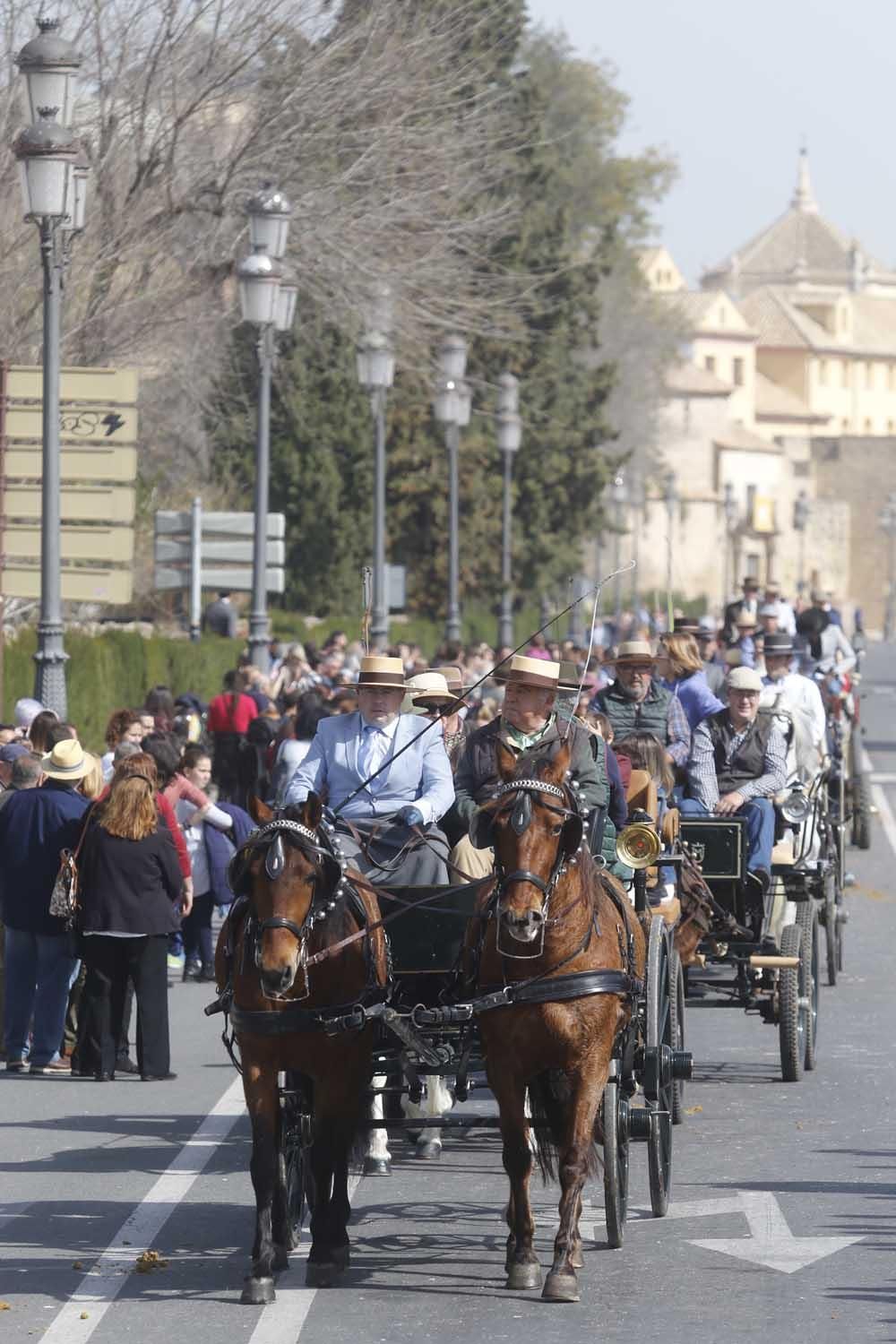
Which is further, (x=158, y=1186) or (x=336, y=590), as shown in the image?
(x=336, y=590)

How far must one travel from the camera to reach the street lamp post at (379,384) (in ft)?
98.7

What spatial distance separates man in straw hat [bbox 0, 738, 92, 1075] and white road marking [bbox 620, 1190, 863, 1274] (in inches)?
191

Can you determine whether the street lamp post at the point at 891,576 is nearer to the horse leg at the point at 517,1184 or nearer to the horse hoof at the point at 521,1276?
the horse leg at the point at 517,1184

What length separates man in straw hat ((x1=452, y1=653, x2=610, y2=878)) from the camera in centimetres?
1028

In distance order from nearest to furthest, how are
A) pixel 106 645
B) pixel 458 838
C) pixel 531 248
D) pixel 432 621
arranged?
pixel 458 838
pixel 106 645
pixel 432 621
pixel 531 248

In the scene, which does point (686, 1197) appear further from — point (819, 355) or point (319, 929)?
point (819, 355)

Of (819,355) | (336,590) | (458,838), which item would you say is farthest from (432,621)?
(819,355)

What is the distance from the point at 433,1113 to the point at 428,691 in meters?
2.42

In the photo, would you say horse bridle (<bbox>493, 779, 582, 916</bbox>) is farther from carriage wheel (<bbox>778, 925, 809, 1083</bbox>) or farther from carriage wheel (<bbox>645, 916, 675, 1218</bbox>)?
carriage wheel (<bbox>778, 925, 809, 1083</bbox>)

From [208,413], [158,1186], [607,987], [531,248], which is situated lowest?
[158,1186]

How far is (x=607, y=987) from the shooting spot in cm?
907

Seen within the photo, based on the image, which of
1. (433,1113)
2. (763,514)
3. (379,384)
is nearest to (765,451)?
(763,514)

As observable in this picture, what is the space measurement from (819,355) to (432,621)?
5658 inches

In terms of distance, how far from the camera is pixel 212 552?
2700 cm
